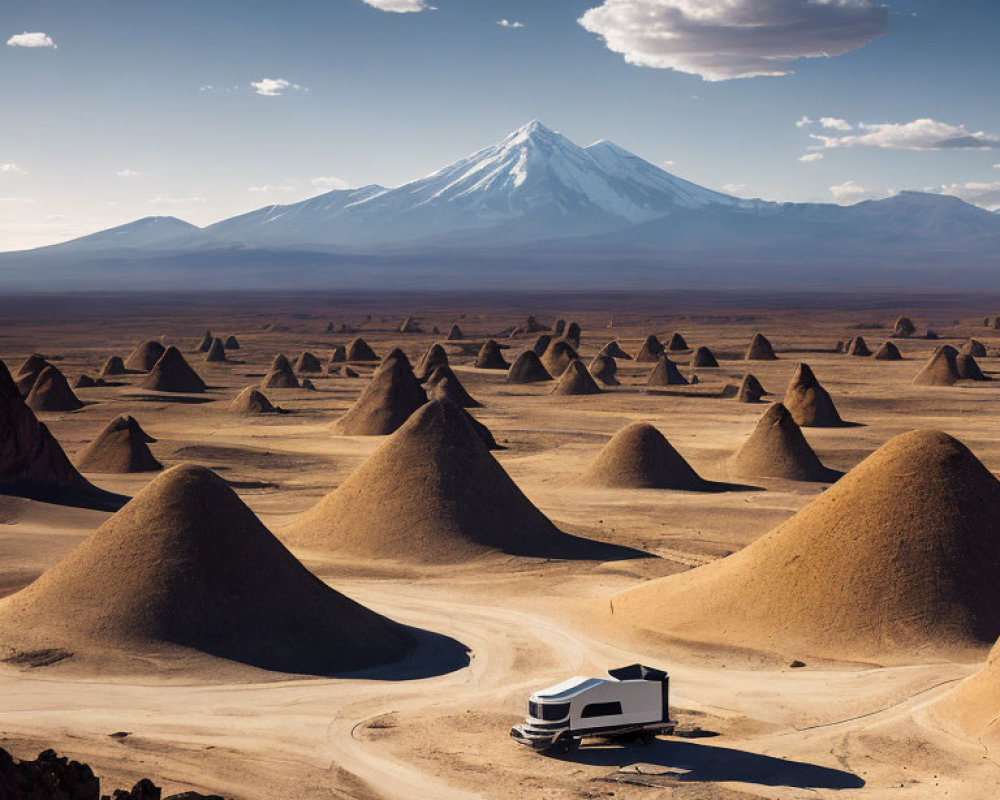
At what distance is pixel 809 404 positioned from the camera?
50969 millimetres

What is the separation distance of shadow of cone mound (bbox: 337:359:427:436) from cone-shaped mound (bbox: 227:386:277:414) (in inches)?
263

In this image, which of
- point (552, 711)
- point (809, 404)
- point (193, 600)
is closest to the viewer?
point (552, 711)

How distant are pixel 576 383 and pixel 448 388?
419 inches

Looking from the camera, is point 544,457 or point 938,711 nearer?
point 938,711

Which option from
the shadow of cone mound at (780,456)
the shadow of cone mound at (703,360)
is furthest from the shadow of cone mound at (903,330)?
the shadow of cone mound at (780,456)

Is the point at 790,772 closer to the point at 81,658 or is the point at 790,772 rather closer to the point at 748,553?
the point at 748,553

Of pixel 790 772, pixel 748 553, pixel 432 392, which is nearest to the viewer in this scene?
pixel 790 772

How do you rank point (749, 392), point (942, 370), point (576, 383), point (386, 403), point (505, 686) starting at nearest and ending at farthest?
point (505, 686) < point (386, 403) < point (749, 392) < point (576, 383) < point (942, 370)

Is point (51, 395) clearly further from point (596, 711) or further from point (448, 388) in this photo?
point (596, 711)

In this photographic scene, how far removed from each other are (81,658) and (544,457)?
88.4 ft

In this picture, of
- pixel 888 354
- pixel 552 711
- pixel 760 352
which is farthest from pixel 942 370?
pixel 552 711

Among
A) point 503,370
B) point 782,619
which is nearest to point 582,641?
point 782,619

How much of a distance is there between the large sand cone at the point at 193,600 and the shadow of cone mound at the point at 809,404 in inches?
1258

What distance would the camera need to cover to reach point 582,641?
2175cm
